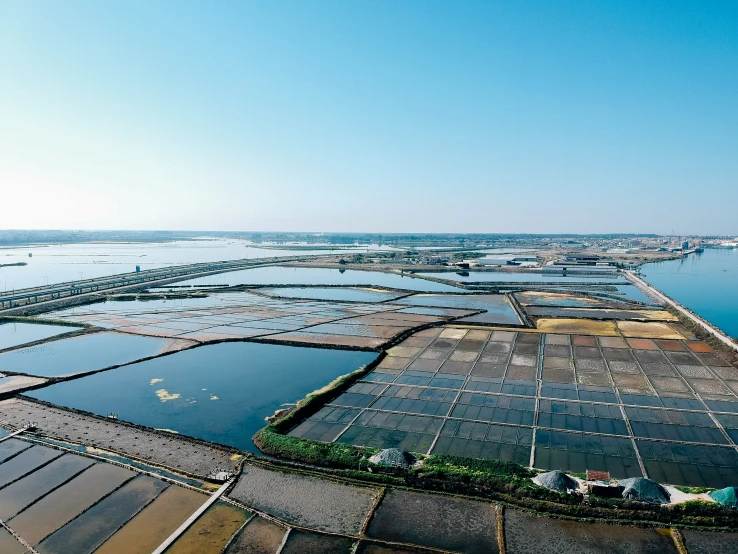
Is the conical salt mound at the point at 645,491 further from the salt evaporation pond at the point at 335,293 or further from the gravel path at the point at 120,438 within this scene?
the salt evaporation pond at the point at 335,293

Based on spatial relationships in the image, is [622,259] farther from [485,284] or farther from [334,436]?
[334,436]

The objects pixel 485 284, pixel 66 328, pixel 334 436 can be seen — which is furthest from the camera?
pixel 485 284

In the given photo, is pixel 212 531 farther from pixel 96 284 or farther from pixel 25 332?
pixel 96 284

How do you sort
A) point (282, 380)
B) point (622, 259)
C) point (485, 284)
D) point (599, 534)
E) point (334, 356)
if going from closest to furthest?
1. point (599, 534)
2. point (282, 380)
3. point (334, 356)
4. point (485, 284)
5. point (622, 259)

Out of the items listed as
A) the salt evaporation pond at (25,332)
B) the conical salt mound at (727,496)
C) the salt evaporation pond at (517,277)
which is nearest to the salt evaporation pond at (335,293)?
the salt evaporation pond at (517,277)

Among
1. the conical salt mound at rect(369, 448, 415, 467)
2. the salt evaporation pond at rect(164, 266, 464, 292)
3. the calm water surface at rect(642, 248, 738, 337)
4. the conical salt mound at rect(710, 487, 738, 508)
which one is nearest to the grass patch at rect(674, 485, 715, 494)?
the conical salt mound at rect(710, 487, 738, 508)

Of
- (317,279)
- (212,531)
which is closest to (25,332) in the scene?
(212,531)

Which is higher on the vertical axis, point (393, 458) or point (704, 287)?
point (704, 287)

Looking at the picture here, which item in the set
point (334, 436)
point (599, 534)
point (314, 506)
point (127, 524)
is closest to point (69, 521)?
point (127, 524)
